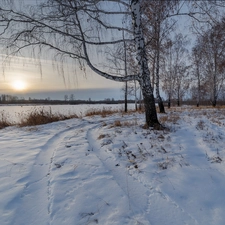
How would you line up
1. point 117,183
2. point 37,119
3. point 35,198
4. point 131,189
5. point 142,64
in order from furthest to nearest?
point 37,119 → point 142,64 → point 117,183 → point 131,189 → point 35,198

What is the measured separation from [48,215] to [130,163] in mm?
1526

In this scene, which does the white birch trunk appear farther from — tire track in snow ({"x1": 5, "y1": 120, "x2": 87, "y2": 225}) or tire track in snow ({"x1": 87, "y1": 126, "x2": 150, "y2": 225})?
tire track in snow ({"x1": 5, "y1": 120, "x2": 87, "y2": 225})

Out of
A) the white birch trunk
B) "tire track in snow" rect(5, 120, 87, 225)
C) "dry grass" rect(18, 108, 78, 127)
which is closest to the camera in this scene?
"tire track in snow" rect(5, 120, 87, 225)

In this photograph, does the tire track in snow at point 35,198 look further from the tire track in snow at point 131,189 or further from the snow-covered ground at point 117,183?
the tire track in snow at point 131,189

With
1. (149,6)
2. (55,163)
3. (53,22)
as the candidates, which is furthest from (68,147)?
(149,6)

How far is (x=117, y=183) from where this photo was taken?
2256 mm

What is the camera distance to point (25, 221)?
5.35ft

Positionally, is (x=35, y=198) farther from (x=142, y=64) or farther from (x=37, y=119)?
(x=37, y=119)

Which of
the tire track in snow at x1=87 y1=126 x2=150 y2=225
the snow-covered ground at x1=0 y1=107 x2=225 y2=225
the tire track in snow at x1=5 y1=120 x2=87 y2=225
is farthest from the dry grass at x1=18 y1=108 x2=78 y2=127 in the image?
the tire track in snow at x1=87 y1=126 x2=150 y2=225

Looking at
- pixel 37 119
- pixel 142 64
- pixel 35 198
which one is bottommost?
pixel 35 198

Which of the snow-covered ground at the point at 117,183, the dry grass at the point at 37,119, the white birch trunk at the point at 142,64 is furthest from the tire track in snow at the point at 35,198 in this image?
the dry grass at the point at 37,119

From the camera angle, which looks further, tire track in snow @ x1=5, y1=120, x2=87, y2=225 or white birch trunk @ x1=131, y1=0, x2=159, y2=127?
white birch trunk @ x1=131, y1=0, x2=159, y2=127

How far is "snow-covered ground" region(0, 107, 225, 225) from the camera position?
1.69m

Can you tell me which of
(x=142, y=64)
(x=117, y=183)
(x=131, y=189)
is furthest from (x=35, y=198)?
(x=142, y=64)
